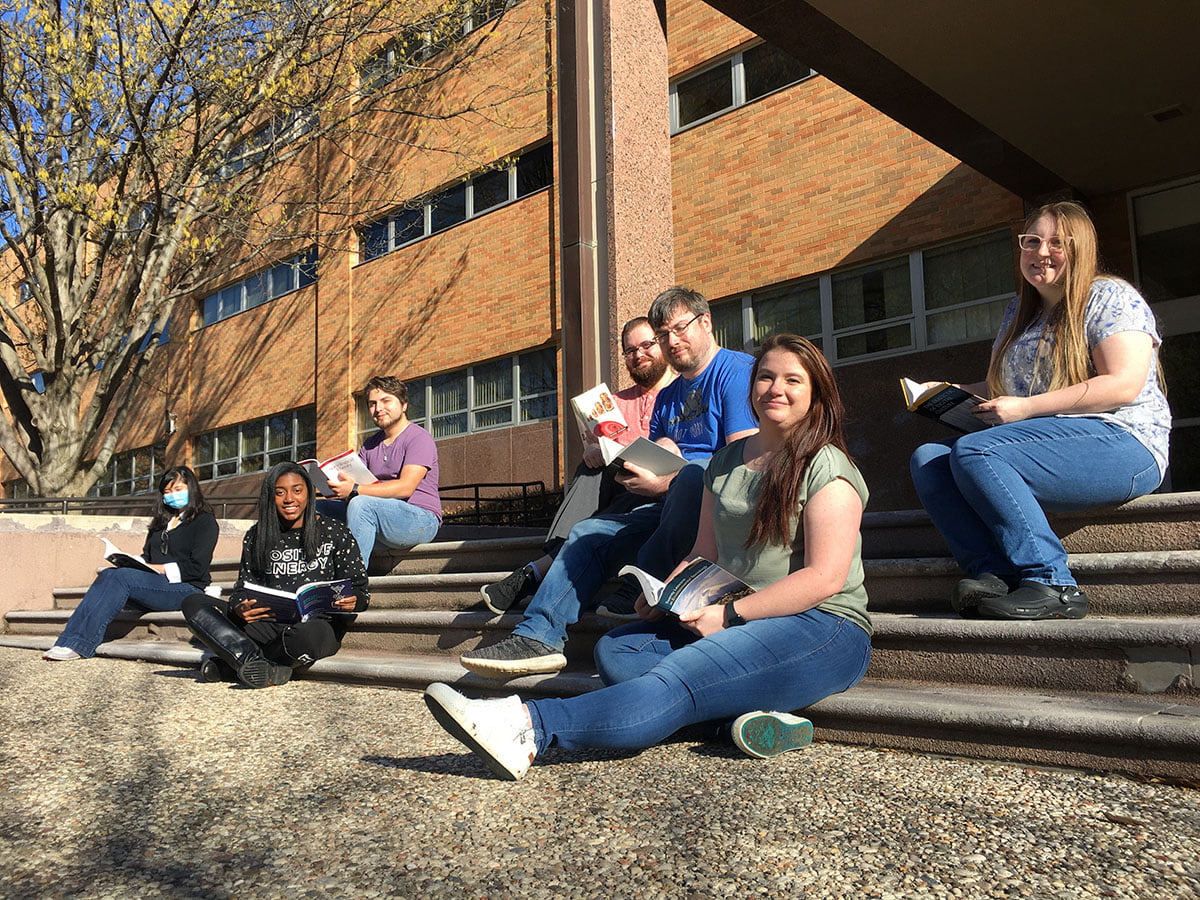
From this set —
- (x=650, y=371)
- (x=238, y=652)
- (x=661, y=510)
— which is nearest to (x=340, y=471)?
(x=238, y=652)

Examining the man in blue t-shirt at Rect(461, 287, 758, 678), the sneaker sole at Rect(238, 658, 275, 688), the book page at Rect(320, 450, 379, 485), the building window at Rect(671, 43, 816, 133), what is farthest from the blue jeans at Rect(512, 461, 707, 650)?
the building window at Rect(671, 43, 816, 133)

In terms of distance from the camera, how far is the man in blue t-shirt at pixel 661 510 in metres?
3.82

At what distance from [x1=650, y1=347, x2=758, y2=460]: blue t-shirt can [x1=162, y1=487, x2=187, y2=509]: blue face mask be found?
13.9 ft

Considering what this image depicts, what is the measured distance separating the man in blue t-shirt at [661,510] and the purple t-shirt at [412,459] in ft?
7.29

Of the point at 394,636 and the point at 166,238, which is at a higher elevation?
the point at 166,238

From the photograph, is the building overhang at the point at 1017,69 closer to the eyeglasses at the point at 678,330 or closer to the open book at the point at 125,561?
the eyeglasses at the point at 678,330

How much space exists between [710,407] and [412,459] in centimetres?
270

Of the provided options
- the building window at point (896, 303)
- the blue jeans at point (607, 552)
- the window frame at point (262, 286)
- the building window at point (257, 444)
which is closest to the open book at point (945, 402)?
the blue jeans at point (607, 552)

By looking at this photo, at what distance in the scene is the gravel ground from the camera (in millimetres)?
1945

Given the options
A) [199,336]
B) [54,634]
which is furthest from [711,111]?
[199,336]

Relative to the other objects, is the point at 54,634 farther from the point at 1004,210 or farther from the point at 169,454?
the point at 169,454

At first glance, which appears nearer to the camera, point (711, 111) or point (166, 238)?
point (166, 238)

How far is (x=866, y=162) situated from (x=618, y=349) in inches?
250

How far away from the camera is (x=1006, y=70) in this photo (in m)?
7.14
